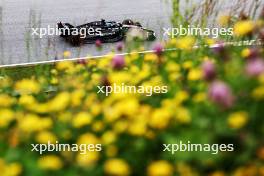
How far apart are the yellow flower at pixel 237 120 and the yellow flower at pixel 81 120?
0.49 metres

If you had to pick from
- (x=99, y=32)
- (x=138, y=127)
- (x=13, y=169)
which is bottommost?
(x=99, y=32)

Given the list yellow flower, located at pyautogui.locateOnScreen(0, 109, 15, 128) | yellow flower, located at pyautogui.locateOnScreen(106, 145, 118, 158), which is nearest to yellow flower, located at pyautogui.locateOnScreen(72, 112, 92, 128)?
yellow flower, located at pyautogui.locateOnScreen(106, 145, 118, 158)

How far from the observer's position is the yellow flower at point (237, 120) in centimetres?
165

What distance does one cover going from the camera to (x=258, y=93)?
1.70 meters

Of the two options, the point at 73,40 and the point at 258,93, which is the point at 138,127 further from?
the point at 73,40

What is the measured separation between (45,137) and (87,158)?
191 millimetres

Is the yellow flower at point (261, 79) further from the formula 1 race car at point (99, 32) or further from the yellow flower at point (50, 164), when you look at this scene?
the formula 1 race car at point (99, 32)

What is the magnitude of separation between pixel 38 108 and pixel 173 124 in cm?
54

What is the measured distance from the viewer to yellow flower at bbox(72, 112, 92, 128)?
188 centimetres

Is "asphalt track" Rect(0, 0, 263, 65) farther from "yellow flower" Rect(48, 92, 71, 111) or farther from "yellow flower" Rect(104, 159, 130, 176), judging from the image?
"yellow flower" Rect(104, 159, 130, 176)

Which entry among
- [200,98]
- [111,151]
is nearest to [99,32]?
[200,98]

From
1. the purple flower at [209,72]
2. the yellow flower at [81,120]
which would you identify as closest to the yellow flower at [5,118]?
the yellow flower at [81,120]

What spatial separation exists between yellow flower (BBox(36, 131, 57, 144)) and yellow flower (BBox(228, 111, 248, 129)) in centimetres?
A: 58

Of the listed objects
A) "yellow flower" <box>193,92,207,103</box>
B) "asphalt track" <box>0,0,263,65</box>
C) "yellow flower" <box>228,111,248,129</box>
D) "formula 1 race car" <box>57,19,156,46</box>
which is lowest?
"asphalt track" <box>0,0,263,65</box>
